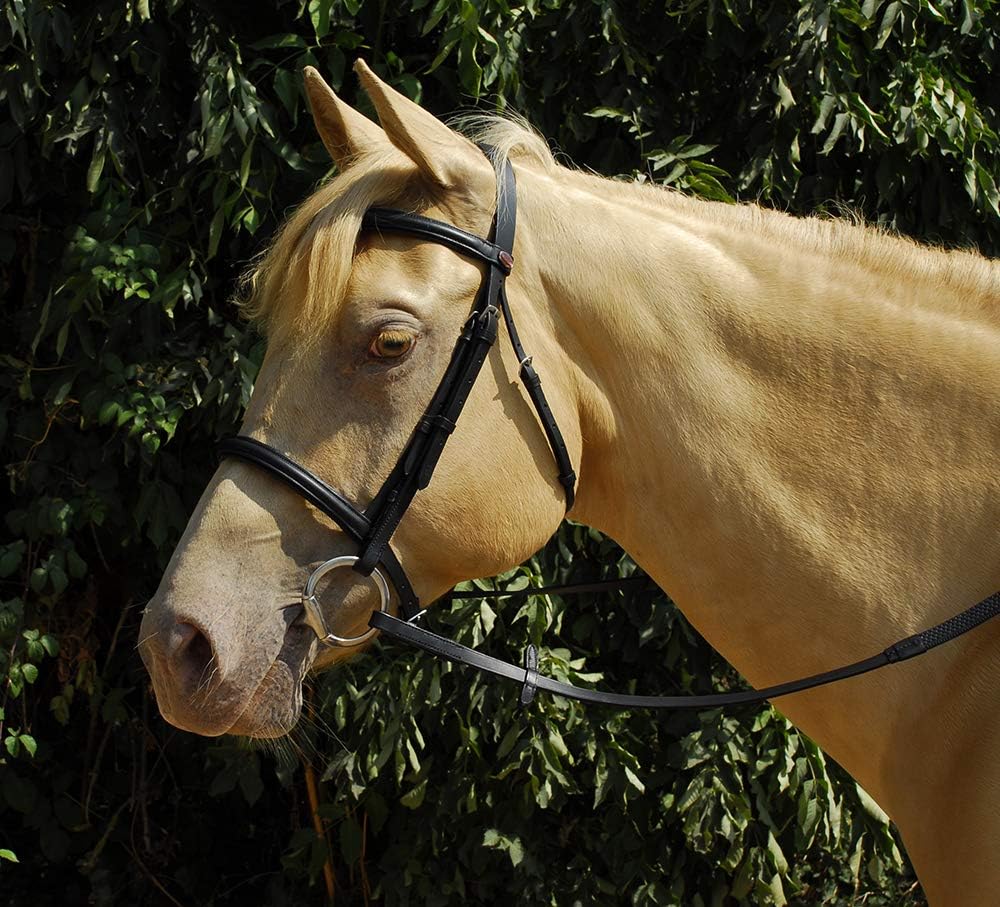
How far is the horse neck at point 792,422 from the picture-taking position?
1730 mm

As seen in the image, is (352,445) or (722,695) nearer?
(352,445)

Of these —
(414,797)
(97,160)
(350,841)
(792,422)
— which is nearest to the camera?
(792,422)

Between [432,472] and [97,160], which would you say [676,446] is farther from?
[97,160]

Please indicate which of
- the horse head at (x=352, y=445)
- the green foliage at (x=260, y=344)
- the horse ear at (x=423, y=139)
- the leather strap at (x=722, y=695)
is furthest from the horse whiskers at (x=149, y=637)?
the green foliage at (x=260, y=344)

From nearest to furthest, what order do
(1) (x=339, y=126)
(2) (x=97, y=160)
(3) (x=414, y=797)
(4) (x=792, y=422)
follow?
(4) (x=792, y=422), (1) (x=339, y=126), (2) (x=97, y=160), (3) (x=414, y=797)

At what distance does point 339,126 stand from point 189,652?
3.16ft

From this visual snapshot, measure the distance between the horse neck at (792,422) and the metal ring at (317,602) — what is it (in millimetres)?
435

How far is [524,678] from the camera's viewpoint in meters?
1.89

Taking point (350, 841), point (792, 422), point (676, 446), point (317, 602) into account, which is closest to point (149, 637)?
point (317, 602)

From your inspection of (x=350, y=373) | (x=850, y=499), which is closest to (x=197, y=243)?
(x=350, y=373)

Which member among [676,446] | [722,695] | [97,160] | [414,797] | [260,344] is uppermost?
[676,446]

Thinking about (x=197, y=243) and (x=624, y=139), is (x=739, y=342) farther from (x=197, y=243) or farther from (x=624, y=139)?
(x=197, y=243)

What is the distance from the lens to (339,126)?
199 cm

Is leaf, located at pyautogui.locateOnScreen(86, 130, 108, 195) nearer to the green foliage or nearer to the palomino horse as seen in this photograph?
the green foliage
